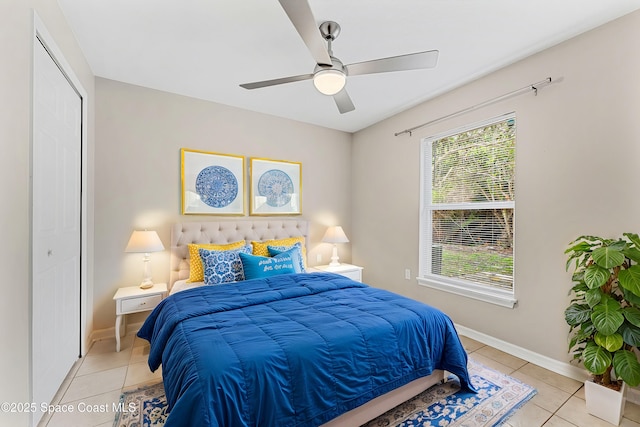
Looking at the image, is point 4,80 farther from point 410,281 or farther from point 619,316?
point 410,281

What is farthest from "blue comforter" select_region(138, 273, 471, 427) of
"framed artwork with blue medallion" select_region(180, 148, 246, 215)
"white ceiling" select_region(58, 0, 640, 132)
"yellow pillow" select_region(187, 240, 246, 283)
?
"white ceiling" select_region(58, 0, 640, 132)

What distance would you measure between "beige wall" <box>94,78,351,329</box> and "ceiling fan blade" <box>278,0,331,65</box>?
6.84ft

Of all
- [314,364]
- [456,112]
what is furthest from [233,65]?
[314,364]

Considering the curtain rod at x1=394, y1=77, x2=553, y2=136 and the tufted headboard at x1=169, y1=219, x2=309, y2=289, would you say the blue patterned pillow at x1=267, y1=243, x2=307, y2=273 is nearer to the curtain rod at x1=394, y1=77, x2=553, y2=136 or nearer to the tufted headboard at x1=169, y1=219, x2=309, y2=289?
the tufted headboard at x1=169, y1=219, x2=309, y2=289

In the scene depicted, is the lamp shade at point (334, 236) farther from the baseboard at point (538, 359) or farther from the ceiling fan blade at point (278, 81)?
the ceiling fan blade at point (278, 81)

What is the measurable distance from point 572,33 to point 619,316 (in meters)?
2.02

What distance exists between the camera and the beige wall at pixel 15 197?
4.14 feet

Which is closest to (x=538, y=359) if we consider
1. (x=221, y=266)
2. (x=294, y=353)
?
(x=294, y=353)

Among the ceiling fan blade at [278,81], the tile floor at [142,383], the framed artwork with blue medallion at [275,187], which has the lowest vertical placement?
the tile floor at [142,383]

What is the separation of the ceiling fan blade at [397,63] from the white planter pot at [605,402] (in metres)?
2.29

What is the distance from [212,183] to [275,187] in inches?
32.1

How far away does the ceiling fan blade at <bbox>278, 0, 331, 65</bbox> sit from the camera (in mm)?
1358

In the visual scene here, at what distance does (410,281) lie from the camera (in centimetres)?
358

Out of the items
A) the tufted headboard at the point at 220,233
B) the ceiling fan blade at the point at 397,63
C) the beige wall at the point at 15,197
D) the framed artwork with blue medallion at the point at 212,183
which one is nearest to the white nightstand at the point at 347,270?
the tufted headboard at the point at 220,233
